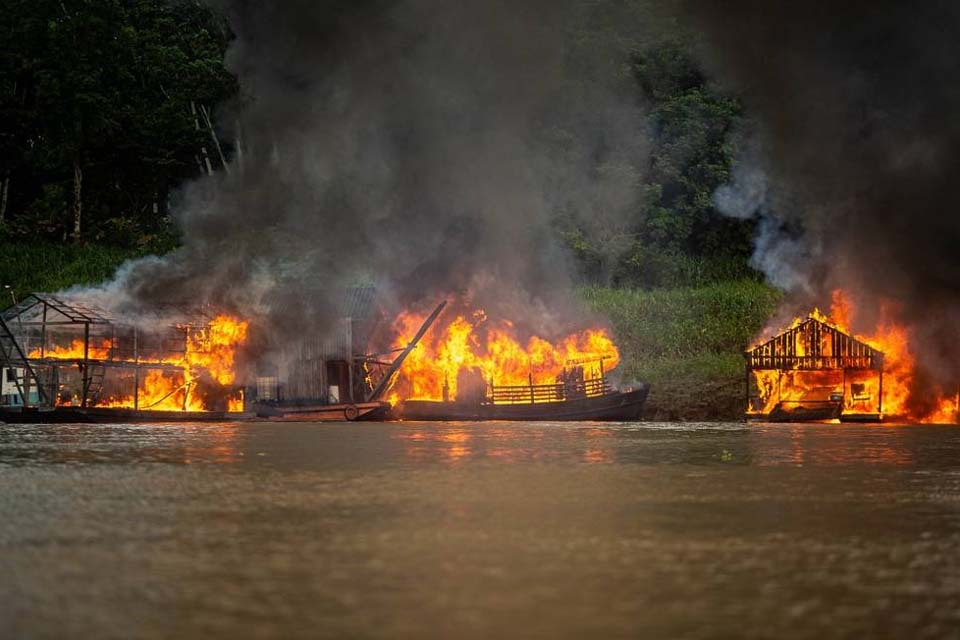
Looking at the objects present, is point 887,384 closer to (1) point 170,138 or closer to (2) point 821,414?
(2) point 821,414

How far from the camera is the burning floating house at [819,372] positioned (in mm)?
49625

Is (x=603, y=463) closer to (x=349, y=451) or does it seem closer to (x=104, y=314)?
(x=349, y=451)

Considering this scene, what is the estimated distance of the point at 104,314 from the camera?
185ft

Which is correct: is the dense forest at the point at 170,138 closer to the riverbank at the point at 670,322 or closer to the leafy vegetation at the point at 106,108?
the leafy vegetation at the point at 106,108

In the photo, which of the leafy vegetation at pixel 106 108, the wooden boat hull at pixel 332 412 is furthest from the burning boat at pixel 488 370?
the leafy vegetation at pixel 106 108

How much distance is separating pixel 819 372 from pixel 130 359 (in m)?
26.6

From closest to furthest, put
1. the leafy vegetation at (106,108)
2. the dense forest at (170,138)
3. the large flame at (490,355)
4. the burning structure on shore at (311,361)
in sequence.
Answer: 1. the burning structure on shore at (311,361)
2. the large flame at (490,355)
3. the dense forest at (170,138)
4. the leafy vegetation at (106,108)

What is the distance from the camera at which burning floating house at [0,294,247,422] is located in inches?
2192

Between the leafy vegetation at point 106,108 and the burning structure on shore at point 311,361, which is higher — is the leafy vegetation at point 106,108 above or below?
above

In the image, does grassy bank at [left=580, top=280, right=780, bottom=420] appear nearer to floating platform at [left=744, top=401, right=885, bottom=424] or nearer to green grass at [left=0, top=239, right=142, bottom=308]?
floating platform at [left=744, top=401, right=885, bottom=424]

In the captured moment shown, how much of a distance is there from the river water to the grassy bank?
2548cm

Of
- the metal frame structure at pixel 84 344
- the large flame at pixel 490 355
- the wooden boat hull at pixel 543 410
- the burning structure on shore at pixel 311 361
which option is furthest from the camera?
the large flame at pixel 490 355

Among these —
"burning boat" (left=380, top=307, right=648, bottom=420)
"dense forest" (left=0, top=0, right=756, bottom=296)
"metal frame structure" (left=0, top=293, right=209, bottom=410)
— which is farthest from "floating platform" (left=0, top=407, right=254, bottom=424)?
"dense forest" (left=0, top=0, right=756, bottom=296)

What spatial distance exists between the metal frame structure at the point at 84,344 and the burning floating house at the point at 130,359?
0.04 meters
